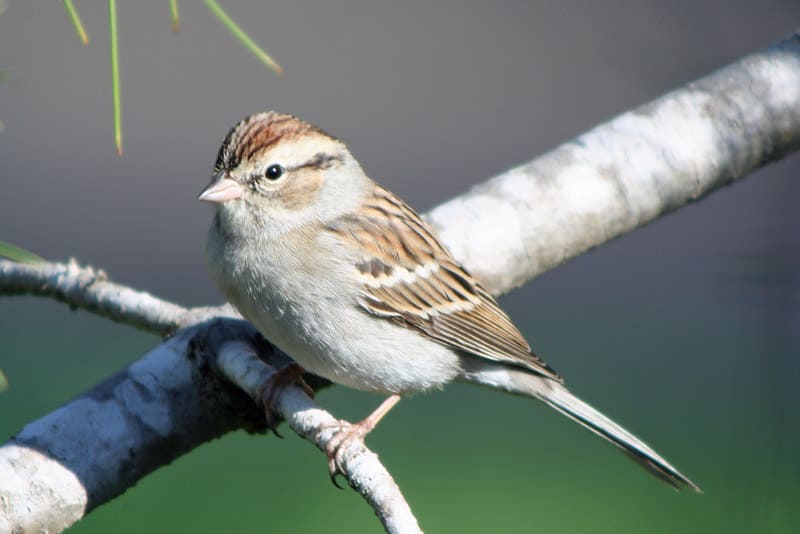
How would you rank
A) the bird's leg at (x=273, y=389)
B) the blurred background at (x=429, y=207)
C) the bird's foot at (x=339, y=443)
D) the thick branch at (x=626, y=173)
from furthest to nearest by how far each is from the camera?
the blurred background at (x=429, y=207) < the thick branch at (x=626, y=173) < the bird's leg at (x=273, y=389) < the bird's foot at (x=339, y=443)

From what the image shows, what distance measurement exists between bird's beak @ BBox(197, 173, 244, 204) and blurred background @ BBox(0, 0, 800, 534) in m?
1.01

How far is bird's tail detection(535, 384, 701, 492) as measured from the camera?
204 cm

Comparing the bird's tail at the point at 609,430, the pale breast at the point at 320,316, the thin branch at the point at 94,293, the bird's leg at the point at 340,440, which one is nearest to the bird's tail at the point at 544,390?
the bird's tail at the point at 609,430

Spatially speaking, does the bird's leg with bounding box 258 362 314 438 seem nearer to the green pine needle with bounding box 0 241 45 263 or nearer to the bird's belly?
the bird's belly

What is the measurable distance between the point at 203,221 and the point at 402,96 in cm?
144

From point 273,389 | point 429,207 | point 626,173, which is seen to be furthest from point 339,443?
point 429,207

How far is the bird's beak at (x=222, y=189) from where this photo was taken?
1.85 meters

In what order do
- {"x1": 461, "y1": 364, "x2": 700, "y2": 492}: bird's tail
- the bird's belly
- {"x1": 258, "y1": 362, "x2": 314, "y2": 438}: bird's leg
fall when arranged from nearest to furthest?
1. {"x1": 258, "y1": 362, "x2": 314, "y2": 438}: bird's leg
2. the bird's belly
3. {"x1": 461, "y1": 364, "x2": 700, "y2": 492}: bird's tail

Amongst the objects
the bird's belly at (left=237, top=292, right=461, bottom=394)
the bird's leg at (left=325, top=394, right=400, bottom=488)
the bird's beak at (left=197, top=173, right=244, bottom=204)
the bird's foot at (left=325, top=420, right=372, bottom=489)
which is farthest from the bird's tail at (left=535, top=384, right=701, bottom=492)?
the bird's beak at (left=197, top=173, right=244, bottom=204)

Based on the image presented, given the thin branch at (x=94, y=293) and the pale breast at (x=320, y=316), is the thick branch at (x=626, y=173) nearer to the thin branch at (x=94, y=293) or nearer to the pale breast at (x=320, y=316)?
the pale breast at (x=320, y=316)

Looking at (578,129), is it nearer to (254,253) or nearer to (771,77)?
(771,77)

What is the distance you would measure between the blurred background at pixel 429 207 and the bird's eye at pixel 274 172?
918 mm

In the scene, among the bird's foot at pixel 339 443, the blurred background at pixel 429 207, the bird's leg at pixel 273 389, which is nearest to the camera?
the bird's foot at pixel 339 443

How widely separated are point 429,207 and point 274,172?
9.24 ft
